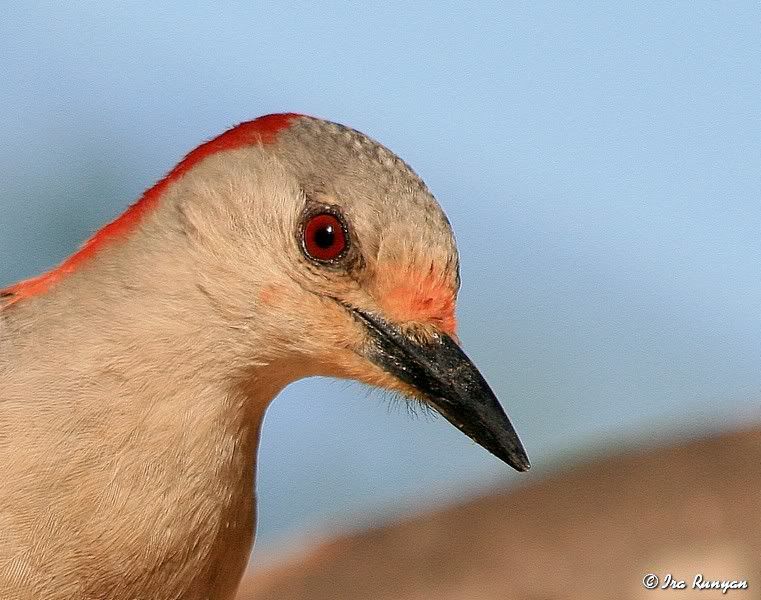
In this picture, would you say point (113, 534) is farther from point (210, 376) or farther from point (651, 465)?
point (651, 465)

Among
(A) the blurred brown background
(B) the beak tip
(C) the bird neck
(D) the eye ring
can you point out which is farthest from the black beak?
(A) the blurred brown background

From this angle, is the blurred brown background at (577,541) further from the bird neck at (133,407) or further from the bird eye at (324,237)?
the bird eye at (324,237)

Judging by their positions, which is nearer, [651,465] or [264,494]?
[651,465]

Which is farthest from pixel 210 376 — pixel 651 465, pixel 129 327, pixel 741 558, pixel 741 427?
pixel 741 427

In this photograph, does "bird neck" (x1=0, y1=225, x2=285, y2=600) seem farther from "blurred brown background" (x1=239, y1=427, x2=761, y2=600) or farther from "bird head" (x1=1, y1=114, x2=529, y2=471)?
"blurred brown background" (x1=239, y1=427, x2=761, y2=600)

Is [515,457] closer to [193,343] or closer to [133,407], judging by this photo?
[193,343]

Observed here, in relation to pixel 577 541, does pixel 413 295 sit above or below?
below

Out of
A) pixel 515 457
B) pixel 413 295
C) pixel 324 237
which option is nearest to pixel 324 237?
pixel 324 237
